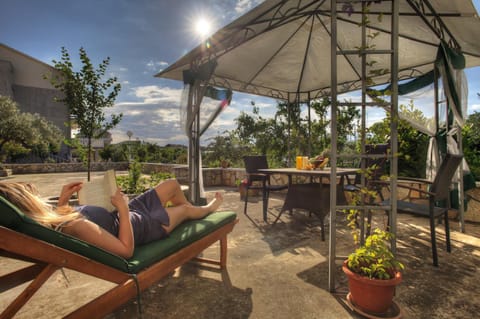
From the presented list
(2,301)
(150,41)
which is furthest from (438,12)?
(150,41)

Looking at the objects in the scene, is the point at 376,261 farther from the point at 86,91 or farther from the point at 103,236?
the point at 86,91

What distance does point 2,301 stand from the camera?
172 cm

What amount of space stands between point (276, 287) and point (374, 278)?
2.29 ft

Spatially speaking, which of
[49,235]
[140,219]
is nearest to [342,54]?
[140,219]

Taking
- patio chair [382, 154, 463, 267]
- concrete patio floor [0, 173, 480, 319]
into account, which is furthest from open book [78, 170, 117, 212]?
patio chair [382, 154, 463, 267]

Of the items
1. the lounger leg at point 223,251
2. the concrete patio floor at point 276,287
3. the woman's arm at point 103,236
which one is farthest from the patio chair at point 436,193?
the woman's arm at point 103,236

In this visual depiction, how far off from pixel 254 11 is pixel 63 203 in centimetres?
261

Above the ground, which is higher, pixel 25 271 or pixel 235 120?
pixel 235 120

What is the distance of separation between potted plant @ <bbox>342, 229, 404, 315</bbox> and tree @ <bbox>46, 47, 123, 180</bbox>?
4.16 meters

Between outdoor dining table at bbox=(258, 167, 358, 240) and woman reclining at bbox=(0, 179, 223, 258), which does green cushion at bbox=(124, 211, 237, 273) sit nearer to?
woman reclining at bbox=(0, 179, 223, 258)

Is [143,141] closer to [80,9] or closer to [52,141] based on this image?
[52,141]

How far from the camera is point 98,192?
2.77 m

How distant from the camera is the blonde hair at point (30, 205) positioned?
3.98 ft

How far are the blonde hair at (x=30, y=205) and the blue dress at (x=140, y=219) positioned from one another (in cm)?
25
